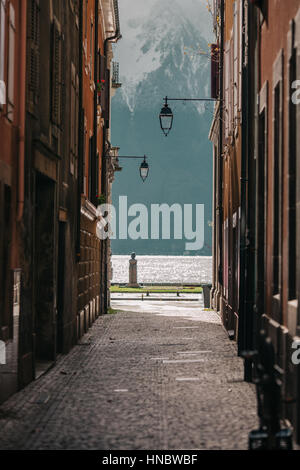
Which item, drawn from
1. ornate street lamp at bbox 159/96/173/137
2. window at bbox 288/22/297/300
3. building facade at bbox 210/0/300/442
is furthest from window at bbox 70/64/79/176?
window at bbox 288/22/297/300

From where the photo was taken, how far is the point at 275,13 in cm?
1099

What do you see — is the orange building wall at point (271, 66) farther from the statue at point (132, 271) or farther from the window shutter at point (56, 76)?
the statue at point (132, 271)

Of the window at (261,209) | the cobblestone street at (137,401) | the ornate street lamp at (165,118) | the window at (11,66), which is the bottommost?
the cobblestone street at (137,401)

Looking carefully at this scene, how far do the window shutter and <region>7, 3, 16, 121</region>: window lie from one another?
3.50 meters

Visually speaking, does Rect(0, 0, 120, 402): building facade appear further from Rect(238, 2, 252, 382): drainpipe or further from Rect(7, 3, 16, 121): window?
Rect(238, 2, 252, 382): drainpipe

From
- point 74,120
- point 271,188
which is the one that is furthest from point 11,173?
point 74,120

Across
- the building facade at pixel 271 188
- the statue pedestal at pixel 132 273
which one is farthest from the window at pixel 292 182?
the statue pedestal at pixel 132 273

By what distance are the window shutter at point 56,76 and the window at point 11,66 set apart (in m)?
3.50

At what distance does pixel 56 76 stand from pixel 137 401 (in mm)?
7146

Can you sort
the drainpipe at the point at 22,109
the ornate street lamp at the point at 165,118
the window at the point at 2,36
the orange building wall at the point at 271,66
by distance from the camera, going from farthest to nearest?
the ornate street lamp at the point at 165,118 → the drainpipe at the point at 22,109 → the window at the point at 2,36 → the orange building wall at the point at 271,66

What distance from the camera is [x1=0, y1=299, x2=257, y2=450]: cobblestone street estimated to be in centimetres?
825

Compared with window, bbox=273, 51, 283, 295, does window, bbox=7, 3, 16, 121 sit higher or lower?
higher

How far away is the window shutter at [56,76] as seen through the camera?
49.0 feet

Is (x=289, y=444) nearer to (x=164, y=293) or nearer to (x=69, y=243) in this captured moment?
(x=69, y=243)
